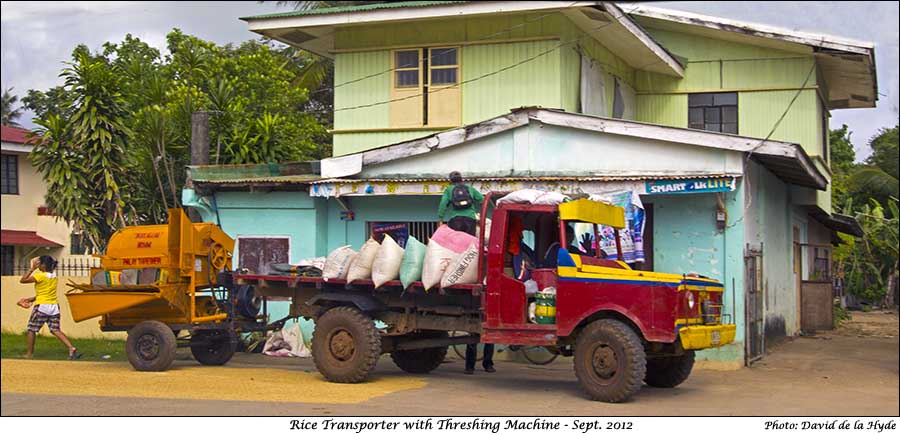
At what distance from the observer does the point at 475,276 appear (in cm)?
1139

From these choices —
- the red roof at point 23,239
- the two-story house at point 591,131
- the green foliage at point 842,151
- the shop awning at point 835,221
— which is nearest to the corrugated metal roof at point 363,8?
the two-story house at point 591,131

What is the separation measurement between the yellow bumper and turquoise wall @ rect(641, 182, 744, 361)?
2983mm

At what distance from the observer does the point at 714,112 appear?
70.3ft

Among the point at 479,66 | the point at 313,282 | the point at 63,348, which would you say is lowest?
the point at 63,348

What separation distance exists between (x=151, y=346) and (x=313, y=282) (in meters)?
2.45

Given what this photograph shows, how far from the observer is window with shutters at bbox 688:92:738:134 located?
2120cm

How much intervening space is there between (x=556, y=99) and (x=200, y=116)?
634cm

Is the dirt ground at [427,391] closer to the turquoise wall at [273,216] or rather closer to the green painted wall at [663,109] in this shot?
the turquoise wall at [273,216]

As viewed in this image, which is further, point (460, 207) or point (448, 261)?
point (460, 207)

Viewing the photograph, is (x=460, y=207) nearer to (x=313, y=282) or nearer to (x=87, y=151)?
(x=313, y=282)

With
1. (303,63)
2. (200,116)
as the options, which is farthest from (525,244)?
(303,63)

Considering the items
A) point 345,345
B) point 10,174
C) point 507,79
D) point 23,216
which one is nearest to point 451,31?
point 507,79

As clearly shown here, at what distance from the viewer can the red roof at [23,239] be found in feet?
95.9

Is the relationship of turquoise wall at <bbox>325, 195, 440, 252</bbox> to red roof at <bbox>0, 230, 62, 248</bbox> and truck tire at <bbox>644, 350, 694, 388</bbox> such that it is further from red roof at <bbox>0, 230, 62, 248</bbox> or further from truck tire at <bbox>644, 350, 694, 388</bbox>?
red roof at <bbox>0, 230, 62, 248</bbox>
